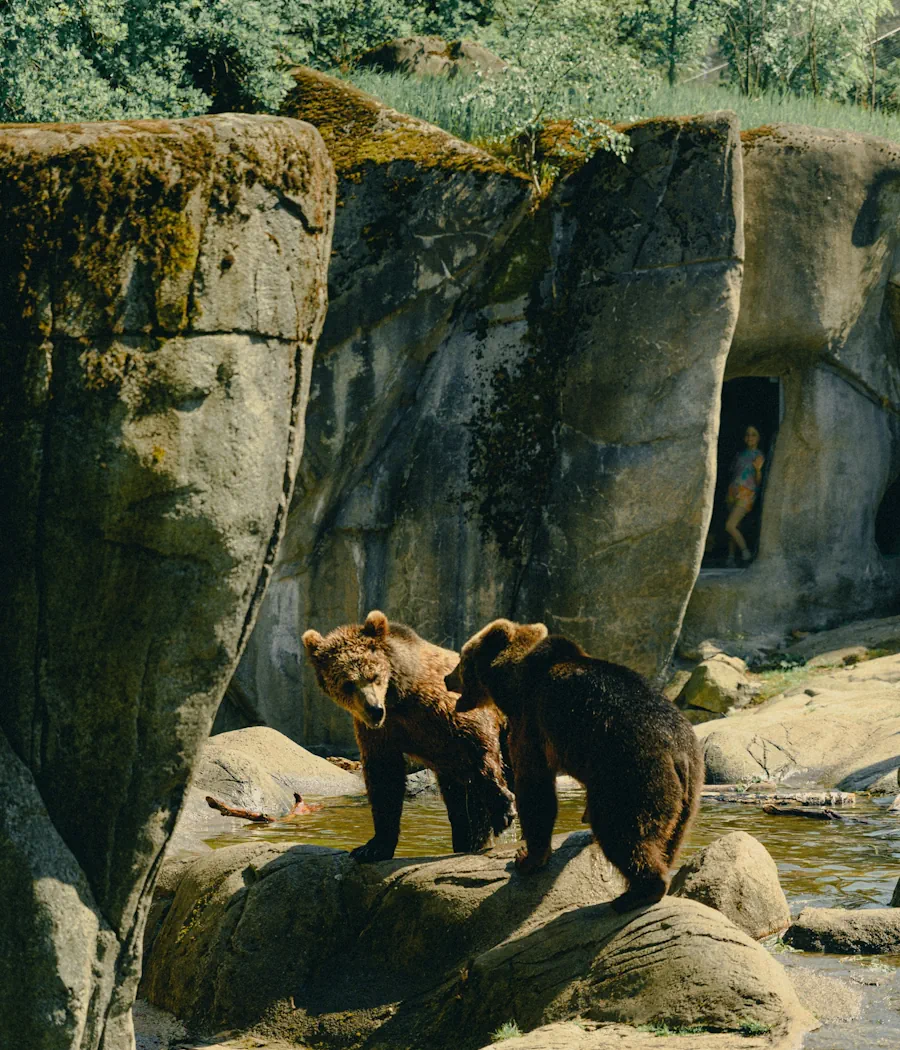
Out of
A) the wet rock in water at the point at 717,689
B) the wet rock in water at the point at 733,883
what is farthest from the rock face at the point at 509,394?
the wet rock in water at the point at 733,883

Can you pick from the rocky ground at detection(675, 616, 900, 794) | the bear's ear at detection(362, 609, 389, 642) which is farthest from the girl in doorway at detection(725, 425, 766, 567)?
the bear's ear at detection(362, 609, 389, 642)

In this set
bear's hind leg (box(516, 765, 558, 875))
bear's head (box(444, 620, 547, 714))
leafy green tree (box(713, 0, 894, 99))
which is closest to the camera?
bear's hind leg (box(516, 765, 558, 875))

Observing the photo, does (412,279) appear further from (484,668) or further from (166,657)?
(166,657)

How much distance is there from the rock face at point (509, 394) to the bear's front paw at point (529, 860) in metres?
8.08

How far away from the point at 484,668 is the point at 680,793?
48.6 inches

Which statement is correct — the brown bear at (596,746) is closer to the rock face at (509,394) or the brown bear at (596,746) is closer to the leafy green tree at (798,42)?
the rock face at (509,394)

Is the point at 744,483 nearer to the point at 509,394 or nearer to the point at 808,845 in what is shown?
the point at 509,394

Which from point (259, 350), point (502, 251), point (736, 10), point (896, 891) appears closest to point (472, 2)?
point (736, 10)

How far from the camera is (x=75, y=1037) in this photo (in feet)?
14.6

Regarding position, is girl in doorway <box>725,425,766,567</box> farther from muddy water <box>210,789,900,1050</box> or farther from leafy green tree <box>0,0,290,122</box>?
leafy green tree <box>0,0,290,122</box>

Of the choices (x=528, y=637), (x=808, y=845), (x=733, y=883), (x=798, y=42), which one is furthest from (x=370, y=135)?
(x=798, y=42)

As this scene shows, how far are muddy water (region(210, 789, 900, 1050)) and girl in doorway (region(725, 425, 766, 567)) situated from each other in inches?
282

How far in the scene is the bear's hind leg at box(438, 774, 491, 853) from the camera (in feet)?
23.7

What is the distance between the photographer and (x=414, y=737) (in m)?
7.17
